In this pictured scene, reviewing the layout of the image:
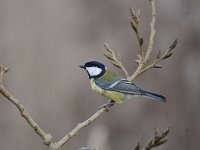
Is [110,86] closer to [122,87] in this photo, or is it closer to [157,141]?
[122,87]

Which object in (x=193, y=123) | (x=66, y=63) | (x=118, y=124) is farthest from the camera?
(x=66, y=63)

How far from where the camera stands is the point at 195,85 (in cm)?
598

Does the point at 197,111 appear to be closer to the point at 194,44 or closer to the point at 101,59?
the point at 194,44

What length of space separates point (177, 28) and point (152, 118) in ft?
3.36

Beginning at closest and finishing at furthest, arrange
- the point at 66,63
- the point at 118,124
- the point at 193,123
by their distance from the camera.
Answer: the point at 193,123 → the point at 118,124 → the point at 66,63

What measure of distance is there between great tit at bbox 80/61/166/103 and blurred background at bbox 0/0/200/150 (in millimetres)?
3442

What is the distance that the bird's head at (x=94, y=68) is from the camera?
2.00m

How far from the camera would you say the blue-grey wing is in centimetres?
216

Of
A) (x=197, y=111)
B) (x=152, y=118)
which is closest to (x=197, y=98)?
(x=197, y=111)

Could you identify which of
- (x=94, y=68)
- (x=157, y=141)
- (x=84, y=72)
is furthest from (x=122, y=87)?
(x=84, y=72)

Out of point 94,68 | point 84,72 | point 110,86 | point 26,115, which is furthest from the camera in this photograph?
point 84,72

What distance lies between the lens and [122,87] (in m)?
2.18

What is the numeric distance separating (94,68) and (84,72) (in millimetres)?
4094

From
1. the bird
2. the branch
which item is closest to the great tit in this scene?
the bird
